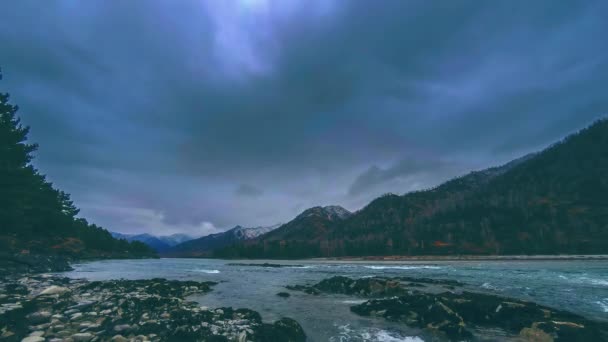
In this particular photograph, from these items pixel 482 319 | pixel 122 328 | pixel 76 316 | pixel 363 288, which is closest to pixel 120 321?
pixel 122 328

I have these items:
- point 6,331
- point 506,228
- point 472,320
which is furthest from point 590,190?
point 6,331

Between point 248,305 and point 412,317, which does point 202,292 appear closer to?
point 248,305

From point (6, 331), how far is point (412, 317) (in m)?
20.5

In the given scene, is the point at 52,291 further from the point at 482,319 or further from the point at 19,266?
the point at 482,319

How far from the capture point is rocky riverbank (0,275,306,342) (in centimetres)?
1199

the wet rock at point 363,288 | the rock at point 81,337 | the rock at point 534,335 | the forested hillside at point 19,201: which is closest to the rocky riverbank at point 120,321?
the rock at point 81,337

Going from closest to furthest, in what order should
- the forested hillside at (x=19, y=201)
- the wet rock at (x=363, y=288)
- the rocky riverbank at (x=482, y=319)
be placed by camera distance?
the rocky riverbank at (x=482, y=319) < the wet rock at (x=363, y=288) < the forested hillside at (x=19, y=201)

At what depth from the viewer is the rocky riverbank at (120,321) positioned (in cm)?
1199

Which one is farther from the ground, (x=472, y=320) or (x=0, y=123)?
(x=0, y=123)

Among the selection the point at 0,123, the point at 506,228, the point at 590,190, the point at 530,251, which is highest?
the point at 590,190

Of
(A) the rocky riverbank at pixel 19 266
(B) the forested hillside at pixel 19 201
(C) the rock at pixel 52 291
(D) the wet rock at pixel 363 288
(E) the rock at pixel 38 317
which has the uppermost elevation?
(B) the forested hillside at pixel 19 201

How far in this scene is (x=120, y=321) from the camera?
1438cm

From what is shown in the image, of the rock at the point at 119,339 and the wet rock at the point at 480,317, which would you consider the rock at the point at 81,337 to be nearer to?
the rock at the point at 119,339

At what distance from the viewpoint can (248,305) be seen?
2231 cm
